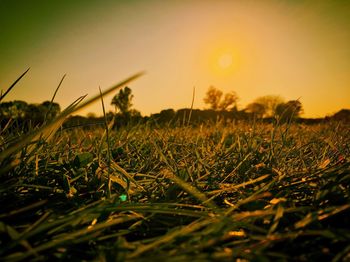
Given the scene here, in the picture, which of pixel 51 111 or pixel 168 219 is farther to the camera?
pixel 51 111

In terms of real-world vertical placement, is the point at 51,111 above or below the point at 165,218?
above

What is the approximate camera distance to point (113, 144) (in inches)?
54.1

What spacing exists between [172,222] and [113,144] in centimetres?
85

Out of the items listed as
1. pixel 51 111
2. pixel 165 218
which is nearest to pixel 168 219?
pixel 165 218

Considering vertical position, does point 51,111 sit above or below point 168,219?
above

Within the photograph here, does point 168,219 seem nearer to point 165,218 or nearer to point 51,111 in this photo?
point 165,218

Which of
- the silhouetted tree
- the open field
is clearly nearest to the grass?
the open field

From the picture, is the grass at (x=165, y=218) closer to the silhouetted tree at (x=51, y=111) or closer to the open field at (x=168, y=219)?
the open field at (x=168, y=219)

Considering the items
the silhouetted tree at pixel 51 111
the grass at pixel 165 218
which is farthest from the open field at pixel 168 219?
the silhouetted tree at pixel 51 111

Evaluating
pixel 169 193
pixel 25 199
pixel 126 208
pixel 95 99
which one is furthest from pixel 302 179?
pixel 25 199

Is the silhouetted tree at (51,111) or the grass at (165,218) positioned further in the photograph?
the silhouetted tree at (51,111)

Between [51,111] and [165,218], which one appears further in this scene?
[51,111]

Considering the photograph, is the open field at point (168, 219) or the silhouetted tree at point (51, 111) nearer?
the open field at point (168, 219)

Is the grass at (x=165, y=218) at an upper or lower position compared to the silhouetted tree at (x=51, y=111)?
lower
